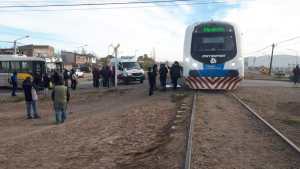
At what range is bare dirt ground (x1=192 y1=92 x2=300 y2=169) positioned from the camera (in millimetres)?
7427

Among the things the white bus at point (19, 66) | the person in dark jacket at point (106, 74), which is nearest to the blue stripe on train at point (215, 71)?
the person in dark jacket at point (106, 74)

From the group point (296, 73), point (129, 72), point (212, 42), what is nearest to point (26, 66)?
point (129, 72)

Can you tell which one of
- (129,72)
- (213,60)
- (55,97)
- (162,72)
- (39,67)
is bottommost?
(55,97)

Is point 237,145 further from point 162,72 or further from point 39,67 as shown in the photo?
point 39,67

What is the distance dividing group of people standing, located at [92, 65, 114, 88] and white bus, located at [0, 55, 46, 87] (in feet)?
17.5

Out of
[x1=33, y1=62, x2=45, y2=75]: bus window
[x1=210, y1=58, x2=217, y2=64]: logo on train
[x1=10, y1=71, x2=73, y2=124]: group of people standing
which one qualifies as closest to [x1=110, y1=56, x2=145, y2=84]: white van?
[x1=33, y1=62, x2=45, y2=75]: bus window

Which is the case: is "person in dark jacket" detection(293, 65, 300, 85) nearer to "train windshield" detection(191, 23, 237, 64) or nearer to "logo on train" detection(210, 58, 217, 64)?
"train windshield" detection(191, 23, 237, 64)

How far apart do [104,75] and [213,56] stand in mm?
12143

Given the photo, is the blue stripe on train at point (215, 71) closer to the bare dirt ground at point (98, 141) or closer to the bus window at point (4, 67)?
the bare dirt ground at point (98, 141)

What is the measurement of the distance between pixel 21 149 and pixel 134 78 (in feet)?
85.7

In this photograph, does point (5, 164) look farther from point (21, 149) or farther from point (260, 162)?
point (260, 162)

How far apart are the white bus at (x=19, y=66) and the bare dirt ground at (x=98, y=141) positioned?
17.5 meters

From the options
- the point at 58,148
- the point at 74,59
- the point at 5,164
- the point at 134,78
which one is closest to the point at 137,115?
the point at 58,148

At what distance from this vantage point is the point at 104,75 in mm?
31219
